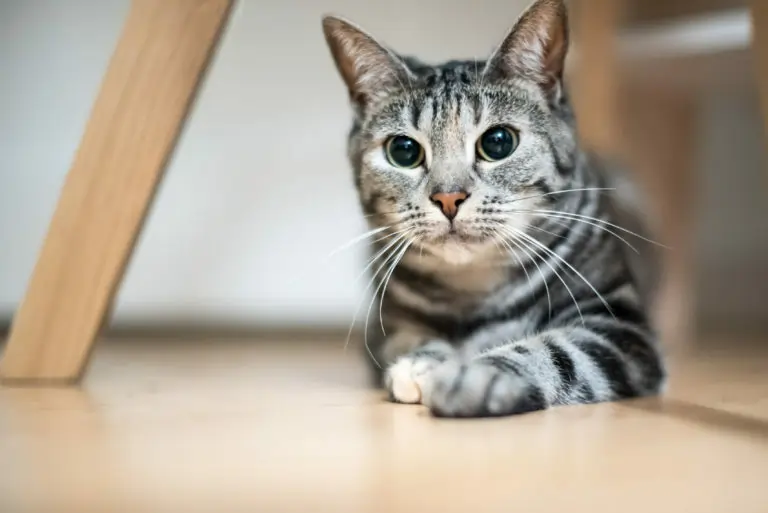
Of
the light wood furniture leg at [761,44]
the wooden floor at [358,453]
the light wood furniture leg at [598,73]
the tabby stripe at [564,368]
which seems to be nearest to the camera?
the wooden floor at [358,453]

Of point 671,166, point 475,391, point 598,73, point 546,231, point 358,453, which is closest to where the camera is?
point 358,453

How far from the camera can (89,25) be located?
1.70m

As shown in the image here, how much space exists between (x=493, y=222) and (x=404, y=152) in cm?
17

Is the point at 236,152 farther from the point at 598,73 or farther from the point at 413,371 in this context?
the point at 413,371

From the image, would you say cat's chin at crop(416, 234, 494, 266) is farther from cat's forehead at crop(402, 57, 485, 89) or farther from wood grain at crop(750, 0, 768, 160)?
wood grain at crop(750, 0, 768, 160)

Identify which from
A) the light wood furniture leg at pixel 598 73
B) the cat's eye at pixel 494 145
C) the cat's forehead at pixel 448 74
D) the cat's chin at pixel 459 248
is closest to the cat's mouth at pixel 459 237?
the cat's chin at pixel 459 248

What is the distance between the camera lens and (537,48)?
977 mm

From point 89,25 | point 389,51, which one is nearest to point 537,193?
point 389,51

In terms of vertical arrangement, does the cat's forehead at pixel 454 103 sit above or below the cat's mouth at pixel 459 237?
above

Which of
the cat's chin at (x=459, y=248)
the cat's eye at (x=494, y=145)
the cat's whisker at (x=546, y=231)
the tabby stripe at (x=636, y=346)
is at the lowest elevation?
the tabby stripe at (x=636, y=346)

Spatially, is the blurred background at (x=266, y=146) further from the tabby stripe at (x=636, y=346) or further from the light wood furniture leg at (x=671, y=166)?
the tabby stripe at (x=636, y=346)

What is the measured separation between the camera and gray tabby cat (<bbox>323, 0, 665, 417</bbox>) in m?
0.91

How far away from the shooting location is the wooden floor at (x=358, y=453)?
0.53 meters

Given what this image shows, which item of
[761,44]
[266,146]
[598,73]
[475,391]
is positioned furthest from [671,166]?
[475,391]
